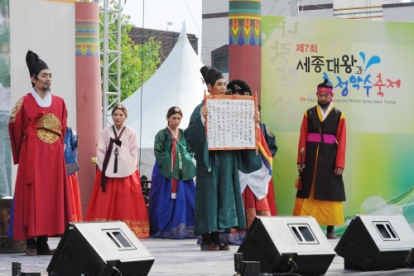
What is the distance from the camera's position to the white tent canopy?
15.8 meters

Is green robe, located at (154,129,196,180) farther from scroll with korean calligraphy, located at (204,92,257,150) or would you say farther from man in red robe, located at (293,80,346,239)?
scroll with korean calligraphy, located at (204,92,257,150)

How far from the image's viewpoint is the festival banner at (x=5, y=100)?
9750mm

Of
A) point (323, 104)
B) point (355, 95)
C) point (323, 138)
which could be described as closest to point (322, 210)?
point (323, 138)

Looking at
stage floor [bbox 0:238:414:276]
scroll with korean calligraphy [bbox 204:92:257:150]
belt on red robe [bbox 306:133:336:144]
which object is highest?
scroll with korean calligraphy [bbox 204:92:257:150]

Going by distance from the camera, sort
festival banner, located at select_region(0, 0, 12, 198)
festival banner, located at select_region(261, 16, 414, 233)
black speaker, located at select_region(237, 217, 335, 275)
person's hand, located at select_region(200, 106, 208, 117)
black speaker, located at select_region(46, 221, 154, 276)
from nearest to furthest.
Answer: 1. black speaker, located at select_region(46, 221, 154, 276)
2. black speaker, located at select_region(237, 217, 335, 275)
3. person's hand, located at select_region(200, 106, 208, 117)
4. festival banner, located at select_region(0, 0, 12, 198)
5. festival banner, located at select_region(261, 16, 414, 233)

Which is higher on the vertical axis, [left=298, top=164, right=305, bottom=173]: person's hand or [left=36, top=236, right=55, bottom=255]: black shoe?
[left=298, top=164, right=305, bottom=173]: person's hand

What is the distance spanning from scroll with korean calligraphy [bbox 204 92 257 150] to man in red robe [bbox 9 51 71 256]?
3.98ft

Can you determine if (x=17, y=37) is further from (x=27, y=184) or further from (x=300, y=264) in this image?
(x=300, y=264)

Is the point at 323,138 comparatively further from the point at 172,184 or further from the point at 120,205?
the point at 120,205

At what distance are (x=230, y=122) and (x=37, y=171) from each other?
5.31 ft

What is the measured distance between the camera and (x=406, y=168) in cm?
1080

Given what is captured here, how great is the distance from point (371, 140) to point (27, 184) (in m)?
4.27

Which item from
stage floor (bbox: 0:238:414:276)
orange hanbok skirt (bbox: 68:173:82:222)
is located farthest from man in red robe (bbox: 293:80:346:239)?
orange hanbok skirt (bbox: 68:173:82:222)

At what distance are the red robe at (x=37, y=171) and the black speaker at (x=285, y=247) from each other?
2070 mm
